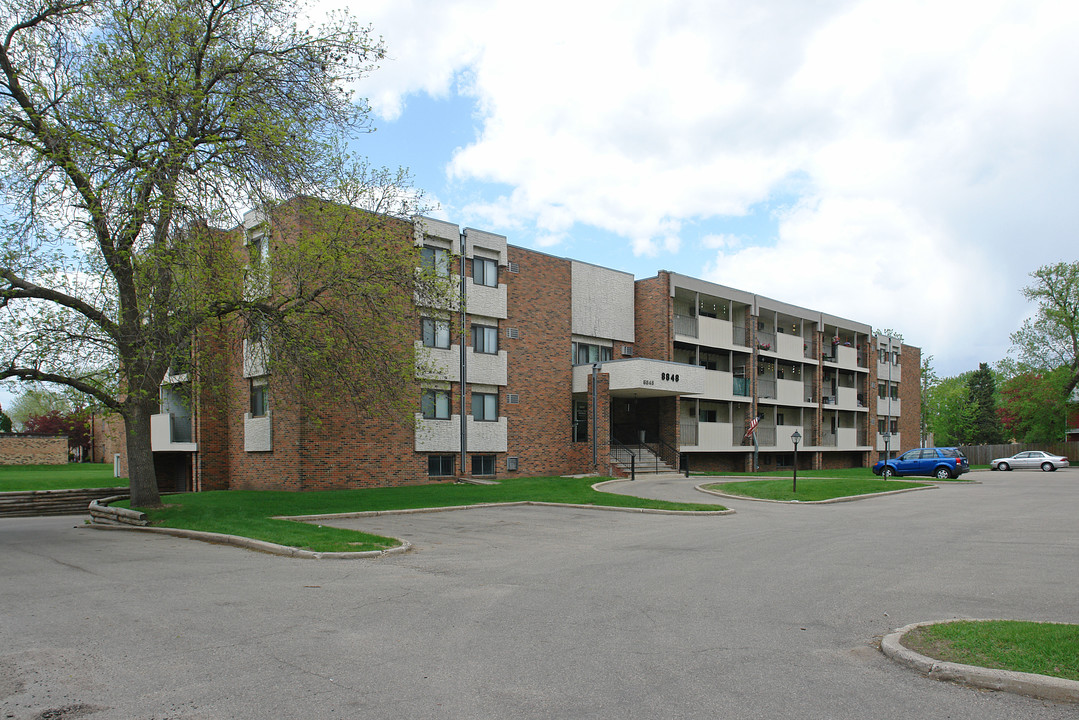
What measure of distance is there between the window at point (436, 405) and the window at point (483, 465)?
2305 millimetres

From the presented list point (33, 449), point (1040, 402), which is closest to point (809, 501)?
point (1040, 402)

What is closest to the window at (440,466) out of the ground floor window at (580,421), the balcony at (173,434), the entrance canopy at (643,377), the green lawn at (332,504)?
the green lawn at (332,504)

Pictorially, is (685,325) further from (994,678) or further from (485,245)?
(994,678)

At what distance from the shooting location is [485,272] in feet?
98.7

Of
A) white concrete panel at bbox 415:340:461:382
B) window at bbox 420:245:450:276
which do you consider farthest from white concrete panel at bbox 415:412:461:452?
window at bbox 420:245:450:276

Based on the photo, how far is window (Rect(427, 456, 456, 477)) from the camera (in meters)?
28.3

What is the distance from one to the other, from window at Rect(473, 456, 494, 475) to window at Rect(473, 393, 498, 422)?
1.52m

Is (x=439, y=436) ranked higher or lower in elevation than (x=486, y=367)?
lower

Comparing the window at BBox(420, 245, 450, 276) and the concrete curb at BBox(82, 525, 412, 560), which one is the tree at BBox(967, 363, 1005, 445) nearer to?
the window at BBox(420, 245, 450, 276)

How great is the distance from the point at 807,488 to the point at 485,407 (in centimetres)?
1228

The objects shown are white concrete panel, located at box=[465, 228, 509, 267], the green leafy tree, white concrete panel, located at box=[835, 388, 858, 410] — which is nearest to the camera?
white concrete panel, located at box=[465, 228, 509, 267]

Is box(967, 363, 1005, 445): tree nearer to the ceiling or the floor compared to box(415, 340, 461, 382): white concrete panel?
nearer to the floor

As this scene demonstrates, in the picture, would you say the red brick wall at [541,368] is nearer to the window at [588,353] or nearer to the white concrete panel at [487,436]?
the white concrete panel at [487,436]

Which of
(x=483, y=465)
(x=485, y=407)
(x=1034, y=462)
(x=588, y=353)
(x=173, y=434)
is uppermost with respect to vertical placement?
(x=588, y=353)
